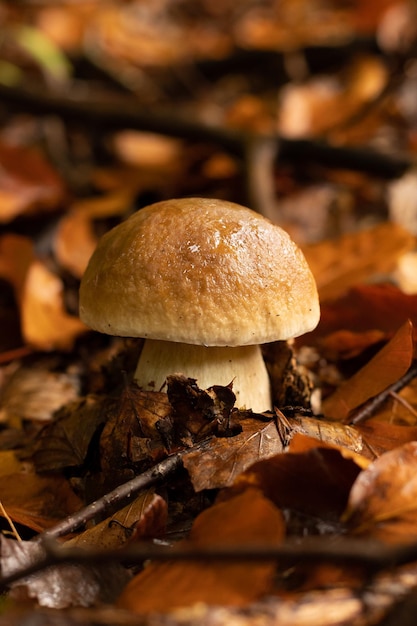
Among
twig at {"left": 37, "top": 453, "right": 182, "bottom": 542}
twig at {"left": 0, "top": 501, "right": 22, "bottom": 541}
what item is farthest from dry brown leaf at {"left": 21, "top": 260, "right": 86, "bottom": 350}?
twig at {"left": 37, "top": 453, "right": 182, "bottom": 542}

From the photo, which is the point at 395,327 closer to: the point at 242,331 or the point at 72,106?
Result: the point at 242,331

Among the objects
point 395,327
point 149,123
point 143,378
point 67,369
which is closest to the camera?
point 143,378

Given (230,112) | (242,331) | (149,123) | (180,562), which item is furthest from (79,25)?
(180,562)

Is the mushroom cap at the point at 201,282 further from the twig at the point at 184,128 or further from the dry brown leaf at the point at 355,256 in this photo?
the twig at the point at 184,128

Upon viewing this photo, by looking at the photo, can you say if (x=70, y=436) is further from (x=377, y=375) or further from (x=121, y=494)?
(x=377, y=375)

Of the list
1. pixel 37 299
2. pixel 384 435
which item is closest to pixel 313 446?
pixel 384 435
